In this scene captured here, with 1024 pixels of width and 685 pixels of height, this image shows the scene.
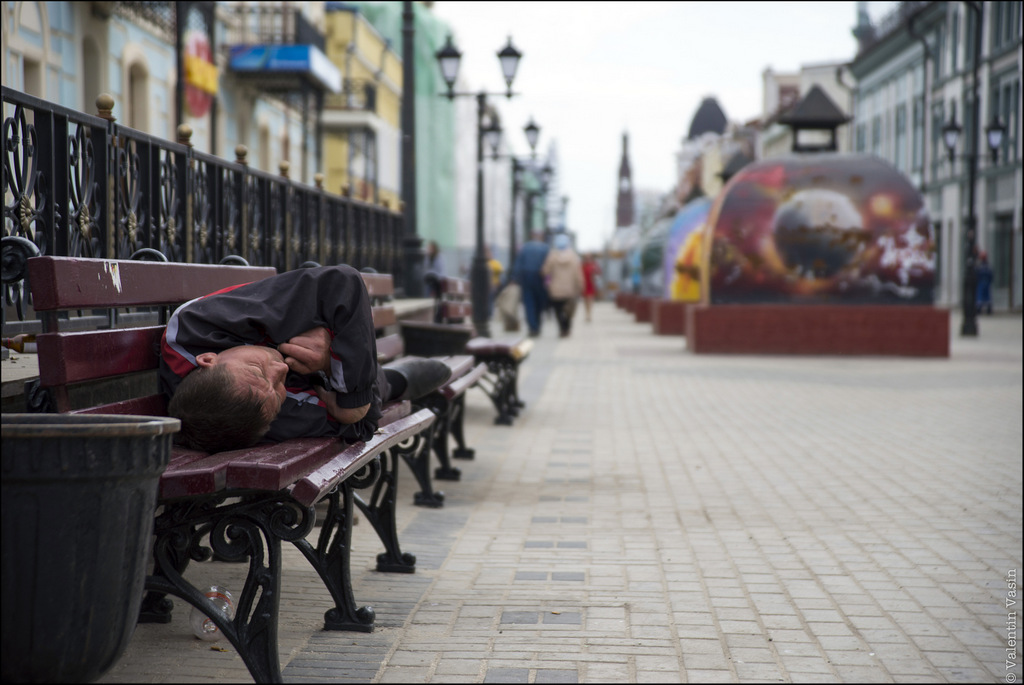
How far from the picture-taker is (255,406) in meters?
3.59

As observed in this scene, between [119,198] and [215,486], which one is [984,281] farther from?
[215,486]

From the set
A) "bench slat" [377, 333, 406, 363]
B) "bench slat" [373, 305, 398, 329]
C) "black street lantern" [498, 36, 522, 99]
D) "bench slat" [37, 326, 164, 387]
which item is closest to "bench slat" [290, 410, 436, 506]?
"bench slat" [37, 326, 164, 387]

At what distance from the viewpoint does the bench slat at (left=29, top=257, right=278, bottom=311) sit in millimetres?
3389

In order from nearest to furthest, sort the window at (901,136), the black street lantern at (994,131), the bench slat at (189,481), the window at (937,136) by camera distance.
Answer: the bench slat at (189,481)
the black street lantern at (994,131)
the window at (937,136)
the window at (901,136)

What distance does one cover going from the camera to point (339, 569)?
4043 millimetres

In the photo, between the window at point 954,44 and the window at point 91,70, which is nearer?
the window at point 91,70

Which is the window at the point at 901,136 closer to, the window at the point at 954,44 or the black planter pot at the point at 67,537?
the window at the point at 954,44

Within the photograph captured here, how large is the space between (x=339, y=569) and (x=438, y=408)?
2.73m

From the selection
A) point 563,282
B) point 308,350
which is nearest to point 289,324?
point 308,350

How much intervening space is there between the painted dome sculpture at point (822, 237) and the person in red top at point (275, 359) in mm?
15564

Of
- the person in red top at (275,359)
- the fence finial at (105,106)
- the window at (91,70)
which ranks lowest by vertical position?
the person in red top at (275,359)

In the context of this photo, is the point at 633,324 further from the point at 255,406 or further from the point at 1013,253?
the point at 255,406

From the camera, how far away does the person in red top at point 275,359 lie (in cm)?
357

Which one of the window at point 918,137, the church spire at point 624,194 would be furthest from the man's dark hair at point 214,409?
the church spire at point 624,194
